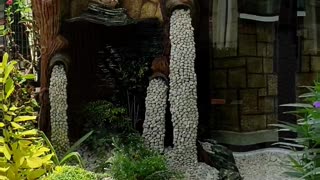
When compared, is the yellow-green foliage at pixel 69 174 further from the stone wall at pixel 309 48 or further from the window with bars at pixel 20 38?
the window with bars at pixel 20 38

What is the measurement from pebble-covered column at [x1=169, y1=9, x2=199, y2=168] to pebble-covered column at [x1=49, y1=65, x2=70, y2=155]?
0.97 m

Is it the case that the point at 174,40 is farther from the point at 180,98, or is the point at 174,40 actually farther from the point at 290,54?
the point at 290,54

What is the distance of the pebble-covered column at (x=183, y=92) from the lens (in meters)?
4.02

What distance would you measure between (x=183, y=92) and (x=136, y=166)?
2.42 ft

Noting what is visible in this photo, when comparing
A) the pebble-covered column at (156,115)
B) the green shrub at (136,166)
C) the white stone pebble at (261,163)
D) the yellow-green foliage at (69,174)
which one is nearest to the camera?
the yellow-green foliage at (69,174)

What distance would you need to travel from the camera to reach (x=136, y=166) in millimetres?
3617

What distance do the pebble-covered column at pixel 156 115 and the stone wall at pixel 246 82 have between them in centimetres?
60

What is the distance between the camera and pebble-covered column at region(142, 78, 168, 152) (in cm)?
414

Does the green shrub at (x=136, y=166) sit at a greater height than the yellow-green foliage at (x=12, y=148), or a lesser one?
lesser

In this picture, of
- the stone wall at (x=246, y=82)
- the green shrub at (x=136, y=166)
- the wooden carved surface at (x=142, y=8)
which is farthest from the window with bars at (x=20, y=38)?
the green shrub at (x=136, y=166)

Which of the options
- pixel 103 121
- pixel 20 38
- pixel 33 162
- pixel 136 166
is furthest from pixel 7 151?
pixel 20 38

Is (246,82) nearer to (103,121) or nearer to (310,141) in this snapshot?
(103,121)

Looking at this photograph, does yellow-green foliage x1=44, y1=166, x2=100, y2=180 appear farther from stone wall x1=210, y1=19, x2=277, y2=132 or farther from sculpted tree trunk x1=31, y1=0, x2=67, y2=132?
stone wall x1=210, y1=19, x2=277, y2=132

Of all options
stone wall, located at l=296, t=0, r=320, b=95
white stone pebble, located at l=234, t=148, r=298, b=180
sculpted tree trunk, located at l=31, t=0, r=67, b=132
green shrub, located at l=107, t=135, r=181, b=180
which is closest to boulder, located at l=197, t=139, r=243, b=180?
white stone pebble, located at l=234, t=148, r=298, b=180
